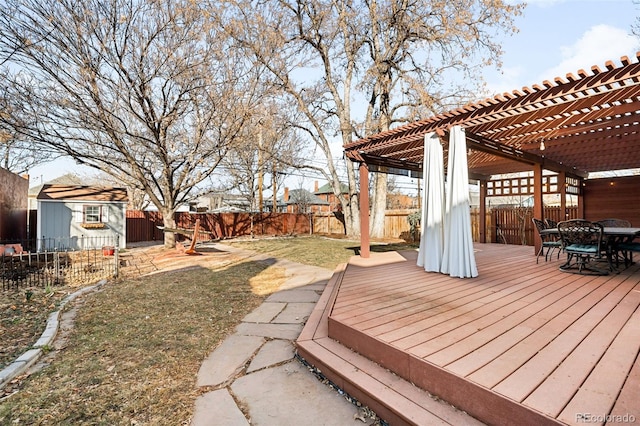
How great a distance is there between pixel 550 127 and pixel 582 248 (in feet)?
6.63

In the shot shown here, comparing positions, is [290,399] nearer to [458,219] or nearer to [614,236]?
[458,219]

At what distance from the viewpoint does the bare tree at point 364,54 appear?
34.3 feet

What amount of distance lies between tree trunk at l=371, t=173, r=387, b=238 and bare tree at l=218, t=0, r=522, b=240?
0.06 meters

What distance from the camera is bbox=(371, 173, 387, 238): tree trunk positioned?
12.9 meters

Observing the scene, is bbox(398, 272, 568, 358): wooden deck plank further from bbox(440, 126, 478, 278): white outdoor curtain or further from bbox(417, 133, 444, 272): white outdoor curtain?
bbox(417, 133, 444, 272): white outdoor curtain

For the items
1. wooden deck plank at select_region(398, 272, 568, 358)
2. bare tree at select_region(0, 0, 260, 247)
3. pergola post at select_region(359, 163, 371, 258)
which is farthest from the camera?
bare tree at select_region(0, 0, 260, 247)

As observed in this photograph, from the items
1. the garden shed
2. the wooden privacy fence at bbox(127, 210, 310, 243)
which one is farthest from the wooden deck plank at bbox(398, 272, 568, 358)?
the wooden privacy fence at bbox(127, 210, 310, 243)

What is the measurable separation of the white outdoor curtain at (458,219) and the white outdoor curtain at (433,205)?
0.15 m

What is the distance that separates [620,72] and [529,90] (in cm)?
78

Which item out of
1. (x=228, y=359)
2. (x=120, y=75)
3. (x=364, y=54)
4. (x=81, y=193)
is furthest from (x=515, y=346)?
(x=364, y=54)

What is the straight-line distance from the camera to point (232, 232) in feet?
52.2

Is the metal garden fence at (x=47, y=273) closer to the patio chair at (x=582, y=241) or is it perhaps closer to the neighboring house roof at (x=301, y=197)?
the patio chair at (x=582, y=241)

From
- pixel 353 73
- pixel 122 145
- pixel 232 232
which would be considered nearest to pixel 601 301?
pixel 122 145

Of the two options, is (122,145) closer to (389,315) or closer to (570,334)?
(389,315)
